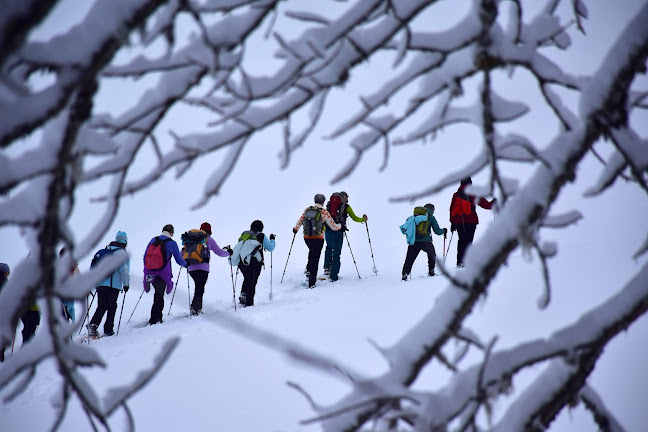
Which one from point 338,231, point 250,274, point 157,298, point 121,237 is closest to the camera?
point 121,237

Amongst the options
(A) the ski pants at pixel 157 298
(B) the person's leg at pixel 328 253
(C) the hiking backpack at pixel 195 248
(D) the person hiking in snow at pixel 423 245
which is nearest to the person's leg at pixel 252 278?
(C) the hiking backpack at pixel 195 248

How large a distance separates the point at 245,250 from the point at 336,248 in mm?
2265

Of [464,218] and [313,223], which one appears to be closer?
[464,218]

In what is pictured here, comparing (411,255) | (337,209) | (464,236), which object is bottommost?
(411,255)

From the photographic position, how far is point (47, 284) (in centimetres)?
112

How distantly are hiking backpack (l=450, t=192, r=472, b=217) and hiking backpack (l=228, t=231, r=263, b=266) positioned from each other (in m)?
4.00

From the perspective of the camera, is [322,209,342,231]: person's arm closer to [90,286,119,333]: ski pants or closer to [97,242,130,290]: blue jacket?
[97,242,130,290]: blue jacket

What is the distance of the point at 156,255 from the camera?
8.08 metres

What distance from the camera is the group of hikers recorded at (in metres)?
7.50

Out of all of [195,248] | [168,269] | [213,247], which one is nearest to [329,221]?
[213,247]

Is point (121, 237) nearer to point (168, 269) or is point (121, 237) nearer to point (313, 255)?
point (168, 269)

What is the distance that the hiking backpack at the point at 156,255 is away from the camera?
8008 millimetres

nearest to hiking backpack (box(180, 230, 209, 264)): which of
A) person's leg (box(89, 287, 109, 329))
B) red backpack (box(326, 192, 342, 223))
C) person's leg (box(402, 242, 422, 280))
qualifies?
person's leg (box(89, 287, 109, 329))

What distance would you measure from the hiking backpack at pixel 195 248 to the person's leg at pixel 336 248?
293cm
